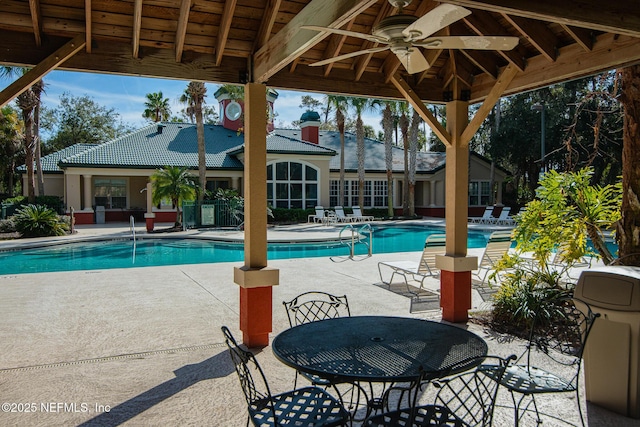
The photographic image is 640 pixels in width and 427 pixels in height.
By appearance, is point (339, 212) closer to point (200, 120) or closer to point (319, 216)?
point (319, 216)

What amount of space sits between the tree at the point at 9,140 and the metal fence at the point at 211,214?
36.8ft

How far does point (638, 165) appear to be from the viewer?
5426mm

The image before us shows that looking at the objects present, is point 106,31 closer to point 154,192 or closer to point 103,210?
point 154,192

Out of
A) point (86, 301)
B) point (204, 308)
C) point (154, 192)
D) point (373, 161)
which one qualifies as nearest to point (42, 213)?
point (154, 192)

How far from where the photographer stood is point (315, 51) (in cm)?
600

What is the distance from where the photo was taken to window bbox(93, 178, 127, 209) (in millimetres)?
25625

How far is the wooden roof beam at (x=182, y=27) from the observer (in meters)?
4.60

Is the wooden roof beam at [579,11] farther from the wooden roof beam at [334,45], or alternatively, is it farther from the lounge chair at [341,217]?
the lounge chair at [341,217]

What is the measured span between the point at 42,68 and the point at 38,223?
1618 centimetres

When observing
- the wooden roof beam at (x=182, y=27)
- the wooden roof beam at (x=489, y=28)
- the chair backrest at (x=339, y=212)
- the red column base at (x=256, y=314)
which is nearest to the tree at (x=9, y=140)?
the chair backrest at (x=339, y=212)

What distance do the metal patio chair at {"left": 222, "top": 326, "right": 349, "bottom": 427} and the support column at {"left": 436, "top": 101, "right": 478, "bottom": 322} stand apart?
3.37m

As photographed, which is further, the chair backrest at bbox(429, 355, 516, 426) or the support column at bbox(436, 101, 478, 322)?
the support column at bbox(436, 101, 478, 322)

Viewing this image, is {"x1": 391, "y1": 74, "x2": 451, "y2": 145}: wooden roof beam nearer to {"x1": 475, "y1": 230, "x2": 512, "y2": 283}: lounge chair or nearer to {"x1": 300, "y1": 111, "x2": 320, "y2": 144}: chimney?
{"x1": 475, "y1": 230, "x2": 512, "y2": 283}: lounge chair

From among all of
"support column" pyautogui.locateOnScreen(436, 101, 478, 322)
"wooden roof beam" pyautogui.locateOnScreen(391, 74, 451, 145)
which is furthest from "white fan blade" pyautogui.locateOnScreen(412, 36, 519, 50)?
"support column" pyautogui.locateOnScreen(436, 101, 478, 322)
